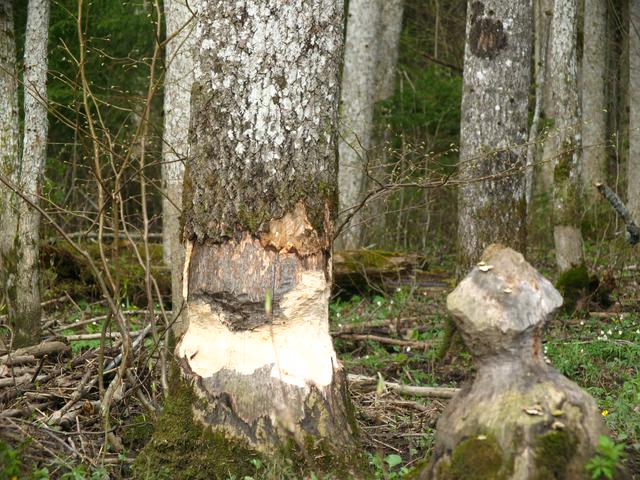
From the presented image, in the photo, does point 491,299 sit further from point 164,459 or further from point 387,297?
point 387,297

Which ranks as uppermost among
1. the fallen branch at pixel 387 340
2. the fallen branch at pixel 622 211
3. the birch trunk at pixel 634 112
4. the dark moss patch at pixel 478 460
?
the birch trunk at pixel 634 112

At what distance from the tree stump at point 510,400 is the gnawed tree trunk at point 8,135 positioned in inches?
189

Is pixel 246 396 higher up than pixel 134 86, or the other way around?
pixel 134 86

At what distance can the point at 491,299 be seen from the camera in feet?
12.5

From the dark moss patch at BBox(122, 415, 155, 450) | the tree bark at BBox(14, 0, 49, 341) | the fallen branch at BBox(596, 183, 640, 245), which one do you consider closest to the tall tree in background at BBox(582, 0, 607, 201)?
the fallen branch at BBox(596, 183, 640, 245)

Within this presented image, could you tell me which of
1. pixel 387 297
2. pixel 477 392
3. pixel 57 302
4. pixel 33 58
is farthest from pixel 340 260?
pixel 477 392

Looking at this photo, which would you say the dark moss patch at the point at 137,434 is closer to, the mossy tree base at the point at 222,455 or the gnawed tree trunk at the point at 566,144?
the mossy tree base at the point at 222,455

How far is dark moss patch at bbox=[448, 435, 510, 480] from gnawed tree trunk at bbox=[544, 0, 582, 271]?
695cm

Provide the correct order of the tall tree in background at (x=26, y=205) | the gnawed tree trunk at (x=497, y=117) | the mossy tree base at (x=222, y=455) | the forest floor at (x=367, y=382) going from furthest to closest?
the gnawed tree trunk at (x=497, y=117)
the tall tree in background at (x=26, y=205)
the forest floor at (x=367, y=382)
the mossy tree base at (x=222, y=455)

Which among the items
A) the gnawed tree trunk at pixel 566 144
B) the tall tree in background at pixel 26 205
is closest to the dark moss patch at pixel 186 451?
the tall tree in background at pixel 26 205

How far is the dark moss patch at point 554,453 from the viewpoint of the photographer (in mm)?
3602

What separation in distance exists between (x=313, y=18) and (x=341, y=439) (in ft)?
7.22

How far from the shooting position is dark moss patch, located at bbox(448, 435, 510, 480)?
3.65m

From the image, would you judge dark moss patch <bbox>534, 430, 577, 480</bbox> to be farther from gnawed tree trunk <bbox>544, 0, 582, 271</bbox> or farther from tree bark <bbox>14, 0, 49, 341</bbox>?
gnawed tree trunk <bbox>544, 0, 582, 271</bbox>
